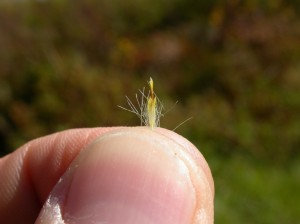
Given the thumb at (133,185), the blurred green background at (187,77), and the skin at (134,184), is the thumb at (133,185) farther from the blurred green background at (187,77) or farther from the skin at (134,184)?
the blurred green background at (187,77)

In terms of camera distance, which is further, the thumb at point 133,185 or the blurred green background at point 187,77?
the blurred green background at point 187,77

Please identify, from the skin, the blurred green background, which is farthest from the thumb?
the blurred green background

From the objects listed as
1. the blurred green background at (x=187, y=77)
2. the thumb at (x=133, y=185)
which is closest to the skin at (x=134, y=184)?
the thumb at (x=133, y=185)

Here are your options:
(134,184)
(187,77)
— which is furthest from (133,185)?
(187,77)

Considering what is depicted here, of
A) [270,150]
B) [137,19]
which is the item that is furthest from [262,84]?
[137,19]

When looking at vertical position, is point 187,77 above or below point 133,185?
below

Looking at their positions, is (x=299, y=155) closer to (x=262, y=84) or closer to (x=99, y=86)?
(x=262, y=84)

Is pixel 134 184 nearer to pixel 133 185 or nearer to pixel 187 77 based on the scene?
pixel 133 185
